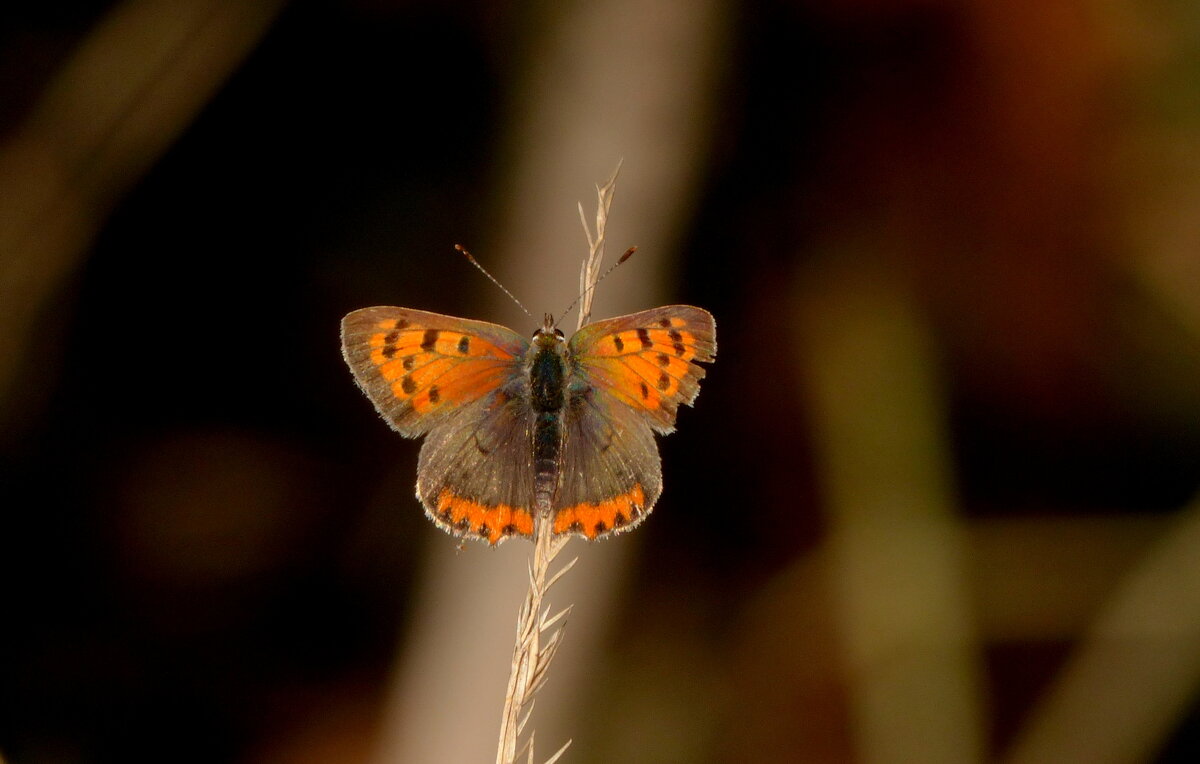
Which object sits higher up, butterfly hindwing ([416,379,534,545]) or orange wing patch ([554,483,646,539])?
butterfly hindwing ([416,379,534,545])

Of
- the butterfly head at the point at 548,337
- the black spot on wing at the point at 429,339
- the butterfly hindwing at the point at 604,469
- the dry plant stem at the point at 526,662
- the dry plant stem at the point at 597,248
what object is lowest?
the dry plant stem at the point at 526,662

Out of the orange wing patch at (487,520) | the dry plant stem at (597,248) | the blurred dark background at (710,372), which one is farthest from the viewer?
the blurred dark background at (710,372)

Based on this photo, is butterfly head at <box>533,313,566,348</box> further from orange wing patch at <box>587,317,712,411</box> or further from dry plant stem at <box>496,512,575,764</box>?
dry plant stem at <box>496,512,575,764</box>

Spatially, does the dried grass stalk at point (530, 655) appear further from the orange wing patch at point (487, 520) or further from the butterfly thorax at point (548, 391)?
the butterfly thorax at point (548, 391)

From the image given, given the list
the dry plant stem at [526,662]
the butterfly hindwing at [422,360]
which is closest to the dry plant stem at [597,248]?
the butterfly hindwing at [422,360]

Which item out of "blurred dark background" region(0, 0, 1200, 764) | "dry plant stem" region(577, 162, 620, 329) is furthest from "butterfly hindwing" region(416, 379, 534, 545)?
"blurred dark background" region(0, 0, 1200, 764)

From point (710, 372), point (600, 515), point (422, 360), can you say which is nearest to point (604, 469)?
point (600, 515)

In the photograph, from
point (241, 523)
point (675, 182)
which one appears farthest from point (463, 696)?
point (675, 182)
